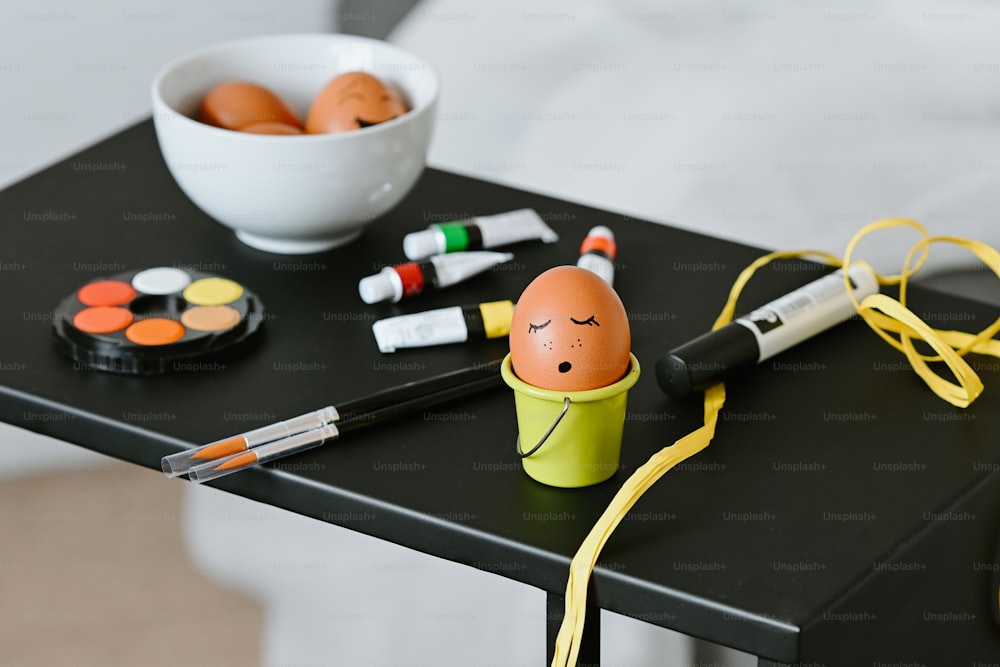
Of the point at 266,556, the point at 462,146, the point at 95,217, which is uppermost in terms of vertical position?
the point at 95,217

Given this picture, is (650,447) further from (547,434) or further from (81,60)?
(81,60)

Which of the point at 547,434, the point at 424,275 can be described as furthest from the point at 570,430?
the point at 424,275

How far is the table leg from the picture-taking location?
2.09 ft

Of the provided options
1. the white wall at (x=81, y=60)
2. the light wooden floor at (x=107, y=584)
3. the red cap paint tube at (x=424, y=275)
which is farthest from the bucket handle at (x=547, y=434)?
the white wall at (x=81, y=60)

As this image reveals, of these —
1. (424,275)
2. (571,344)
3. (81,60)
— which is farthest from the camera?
(81,60)

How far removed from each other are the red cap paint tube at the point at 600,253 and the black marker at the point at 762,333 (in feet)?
0.37

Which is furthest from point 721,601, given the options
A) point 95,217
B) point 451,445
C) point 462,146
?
point 462,146

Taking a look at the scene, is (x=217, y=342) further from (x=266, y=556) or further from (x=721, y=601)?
(x=266, y=556)

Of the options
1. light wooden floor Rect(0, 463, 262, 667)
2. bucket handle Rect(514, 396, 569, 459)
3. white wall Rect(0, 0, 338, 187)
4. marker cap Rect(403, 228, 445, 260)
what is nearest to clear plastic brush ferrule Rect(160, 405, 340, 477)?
bucket handle Rect(514, 396, 569, 459)

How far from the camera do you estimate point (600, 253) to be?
90 centimetres

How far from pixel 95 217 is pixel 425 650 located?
45 centimetres

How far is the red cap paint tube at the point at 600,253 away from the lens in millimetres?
877

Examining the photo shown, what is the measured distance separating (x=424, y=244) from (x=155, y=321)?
21 centimetres

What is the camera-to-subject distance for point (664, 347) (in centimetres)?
81
